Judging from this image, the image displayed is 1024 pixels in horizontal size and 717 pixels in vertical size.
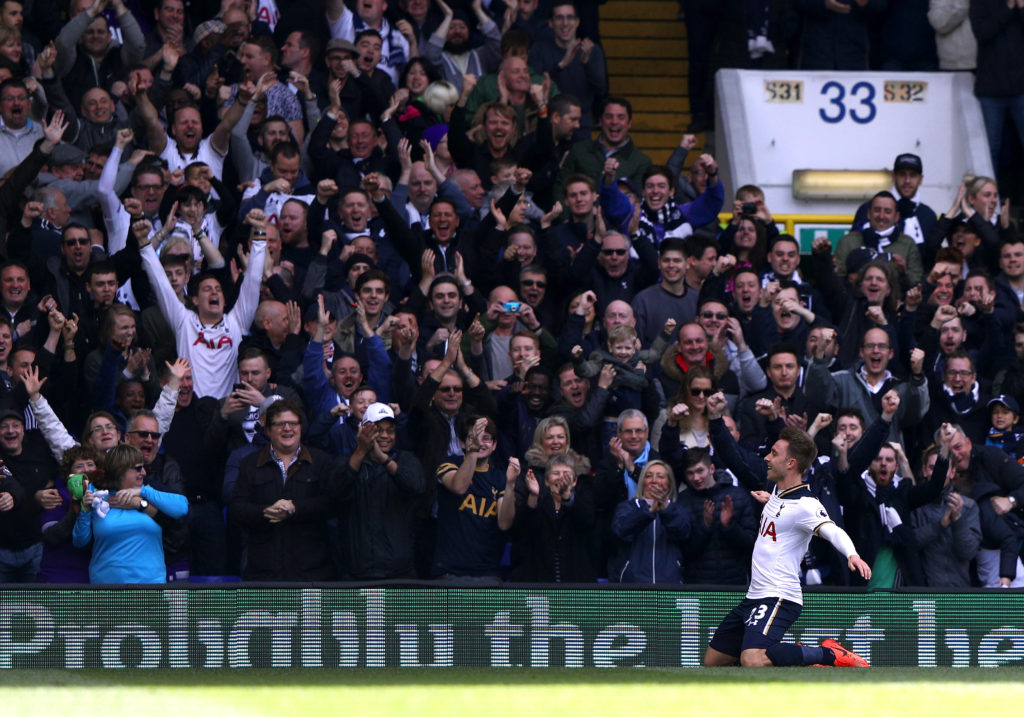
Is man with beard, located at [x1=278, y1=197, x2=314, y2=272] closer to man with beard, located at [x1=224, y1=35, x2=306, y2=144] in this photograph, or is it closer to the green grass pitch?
man with beard, located at [x1=224, y1=35, x2=306, y2=144]

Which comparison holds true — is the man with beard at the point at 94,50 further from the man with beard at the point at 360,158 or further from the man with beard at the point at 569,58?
the man with beard at the point at 569,58

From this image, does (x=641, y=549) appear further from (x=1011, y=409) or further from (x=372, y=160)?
(x=372, y=160)

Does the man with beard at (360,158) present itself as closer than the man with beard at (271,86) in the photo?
Yes

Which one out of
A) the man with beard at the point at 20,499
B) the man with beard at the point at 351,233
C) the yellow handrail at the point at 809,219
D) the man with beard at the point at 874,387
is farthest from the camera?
the yellow handrail at the point at 809,219

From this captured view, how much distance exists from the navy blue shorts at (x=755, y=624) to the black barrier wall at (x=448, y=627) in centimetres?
53

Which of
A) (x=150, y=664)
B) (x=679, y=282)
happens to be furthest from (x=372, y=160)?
(x=150, y=664)

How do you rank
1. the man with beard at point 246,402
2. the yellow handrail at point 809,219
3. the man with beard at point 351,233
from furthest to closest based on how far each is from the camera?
the yellow handrail at point 809,219
the man with beard at point 351,233
the man with beard at point 246,402

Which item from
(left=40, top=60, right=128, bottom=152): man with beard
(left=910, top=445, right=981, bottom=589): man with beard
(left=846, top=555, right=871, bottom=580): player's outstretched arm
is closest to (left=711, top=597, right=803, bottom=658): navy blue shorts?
(left=846, top=555, right=871, bottom=580): player's outstretched arm

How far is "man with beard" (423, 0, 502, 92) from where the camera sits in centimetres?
1720

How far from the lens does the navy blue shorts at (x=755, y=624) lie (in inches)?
424

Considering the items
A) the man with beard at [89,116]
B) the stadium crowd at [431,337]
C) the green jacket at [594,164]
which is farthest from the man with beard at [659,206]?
the man with beard at [89,116]

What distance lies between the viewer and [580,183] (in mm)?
15016

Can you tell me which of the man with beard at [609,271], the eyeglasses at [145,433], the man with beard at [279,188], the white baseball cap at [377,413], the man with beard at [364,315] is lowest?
the eyeglasses at [145,433]

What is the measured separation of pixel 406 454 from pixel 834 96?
812cm
